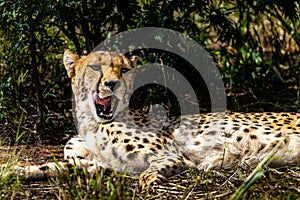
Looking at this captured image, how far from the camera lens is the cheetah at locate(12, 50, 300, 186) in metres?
3.49

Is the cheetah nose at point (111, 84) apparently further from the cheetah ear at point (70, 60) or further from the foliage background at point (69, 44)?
the foliage background at point (69, 44)

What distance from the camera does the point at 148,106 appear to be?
4.29 meters

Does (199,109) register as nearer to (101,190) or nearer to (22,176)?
(22,176)

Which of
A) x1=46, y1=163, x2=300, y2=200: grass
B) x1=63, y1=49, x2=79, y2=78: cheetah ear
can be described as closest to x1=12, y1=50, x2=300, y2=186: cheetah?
x1=63, y1=49, x2=79, y2=78: cheetah ear

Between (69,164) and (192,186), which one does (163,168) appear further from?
(69,164)

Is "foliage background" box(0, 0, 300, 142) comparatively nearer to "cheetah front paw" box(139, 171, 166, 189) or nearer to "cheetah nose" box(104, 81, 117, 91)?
"cheetah nose" box(104, 81, 117, 91)

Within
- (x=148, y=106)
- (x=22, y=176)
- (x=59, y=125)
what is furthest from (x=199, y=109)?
(x=22, y=176)

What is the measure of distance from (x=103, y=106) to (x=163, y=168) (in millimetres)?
590

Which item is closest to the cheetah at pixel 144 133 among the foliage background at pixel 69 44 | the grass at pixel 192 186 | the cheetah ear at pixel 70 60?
the cheetah ear at pixel 70 60

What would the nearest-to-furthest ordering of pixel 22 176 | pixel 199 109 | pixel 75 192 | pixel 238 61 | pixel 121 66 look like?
pixel 75 192, pixel 22 176, pixel 121 66, pixel 199 109, pixel 238 61

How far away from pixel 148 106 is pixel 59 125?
65cm

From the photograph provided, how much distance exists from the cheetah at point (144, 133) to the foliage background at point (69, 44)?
421mm

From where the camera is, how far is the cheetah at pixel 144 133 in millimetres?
3488

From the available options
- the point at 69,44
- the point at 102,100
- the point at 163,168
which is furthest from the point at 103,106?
the point at 69,44
